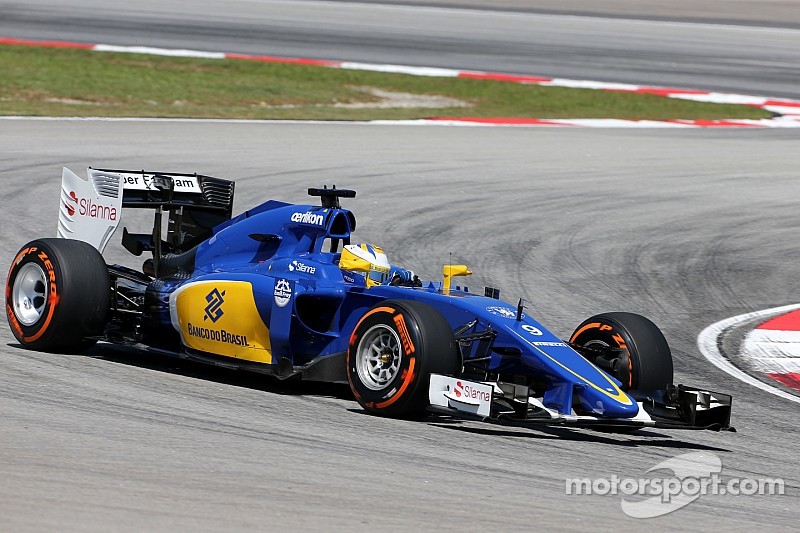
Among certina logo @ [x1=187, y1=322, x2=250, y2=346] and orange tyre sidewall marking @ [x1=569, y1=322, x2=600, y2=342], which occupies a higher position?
orange tyre sidewall marking @ [x1=569, y1=322, x2=600, y2=342]

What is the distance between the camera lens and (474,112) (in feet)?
82.3

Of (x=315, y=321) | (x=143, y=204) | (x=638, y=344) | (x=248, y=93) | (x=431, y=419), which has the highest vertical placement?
(x=248, y=93)

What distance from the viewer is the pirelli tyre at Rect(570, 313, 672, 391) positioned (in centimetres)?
809

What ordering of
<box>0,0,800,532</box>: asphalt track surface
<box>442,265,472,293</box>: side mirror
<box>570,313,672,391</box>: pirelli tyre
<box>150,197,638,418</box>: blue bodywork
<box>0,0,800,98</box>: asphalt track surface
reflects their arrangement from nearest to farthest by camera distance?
1. <box>0,0,800,532</box>: asphalt track surface
2. <box>150,197,638,418</box>: blue bodywork
3. <box>570,313,672,391</box>: pirelli tyre
4. <box>442,265,472,293</box>: side mirror
5. <box>0,0,800,98</box>: asphalt track surface

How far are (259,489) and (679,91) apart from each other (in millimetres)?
24474

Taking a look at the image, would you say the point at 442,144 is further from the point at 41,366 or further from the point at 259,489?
the point at 259,489

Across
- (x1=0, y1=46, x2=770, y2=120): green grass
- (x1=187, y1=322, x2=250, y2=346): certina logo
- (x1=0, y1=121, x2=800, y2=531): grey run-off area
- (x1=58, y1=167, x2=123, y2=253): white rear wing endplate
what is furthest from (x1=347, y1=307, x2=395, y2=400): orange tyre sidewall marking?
(x1=0, y1=46, x2=770, y2=120): green grass

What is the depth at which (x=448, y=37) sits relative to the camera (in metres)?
36.2

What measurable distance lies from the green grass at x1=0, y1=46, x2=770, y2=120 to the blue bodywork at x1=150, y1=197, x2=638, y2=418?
12888 millimetres

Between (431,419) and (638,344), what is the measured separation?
1330 millimetres

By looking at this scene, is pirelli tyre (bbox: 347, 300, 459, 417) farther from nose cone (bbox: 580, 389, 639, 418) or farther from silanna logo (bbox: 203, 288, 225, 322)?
silanna logo (bbox: 203, 288, 225, 322)

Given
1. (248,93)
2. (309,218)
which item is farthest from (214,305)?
(248,93)

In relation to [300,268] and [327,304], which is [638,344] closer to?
[327,304]

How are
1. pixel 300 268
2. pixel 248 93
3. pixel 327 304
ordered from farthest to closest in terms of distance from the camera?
pixel 248 93 < pixel 300 268 < pixel 327 304
